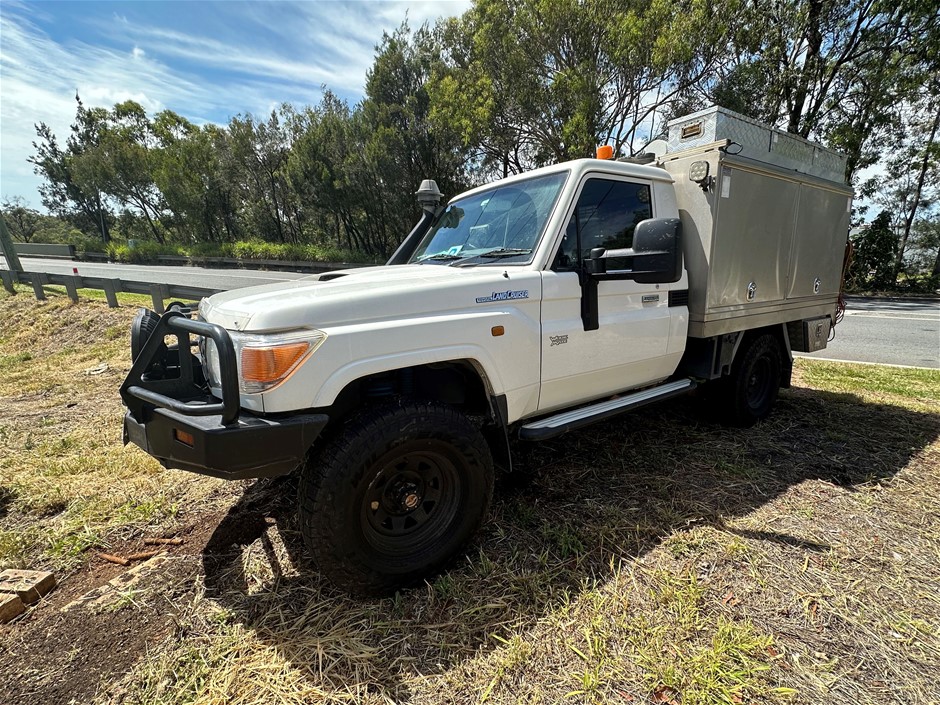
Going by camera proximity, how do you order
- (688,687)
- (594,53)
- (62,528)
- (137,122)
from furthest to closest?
(137,122), (594,53), (62,528), (688,687)

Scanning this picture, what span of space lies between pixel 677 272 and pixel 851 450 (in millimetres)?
2611

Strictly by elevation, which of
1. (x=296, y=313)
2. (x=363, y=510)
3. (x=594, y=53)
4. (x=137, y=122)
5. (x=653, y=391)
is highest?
(x=137, y=122)

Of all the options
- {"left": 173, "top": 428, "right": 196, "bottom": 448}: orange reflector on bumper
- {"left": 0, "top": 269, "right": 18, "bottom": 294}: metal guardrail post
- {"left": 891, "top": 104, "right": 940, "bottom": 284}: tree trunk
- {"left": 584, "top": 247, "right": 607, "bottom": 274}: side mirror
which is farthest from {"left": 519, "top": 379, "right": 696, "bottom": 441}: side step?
{"left": 891, "top": 104, "right": 940, "bottom": 284}: tree trunk

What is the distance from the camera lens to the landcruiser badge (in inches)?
94.0

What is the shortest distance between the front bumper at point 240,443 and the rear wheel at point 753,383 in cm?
362

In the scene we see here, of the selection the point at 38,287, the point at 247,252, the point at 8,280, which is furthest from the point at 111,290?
the point at 247,252

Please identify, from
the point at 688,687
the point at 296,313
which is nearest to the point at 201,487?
the point at 296,313

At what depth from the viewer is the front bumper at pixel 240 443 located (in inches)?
71.8

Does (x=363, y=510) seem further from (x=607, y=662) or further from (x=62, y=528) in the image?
(x=62, y=528)

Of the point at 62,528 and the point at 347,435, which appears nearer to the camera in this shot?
A: the point at 347,435

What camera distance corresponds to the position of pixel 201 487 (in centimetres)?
324

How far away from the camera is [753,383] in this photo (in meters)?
4.37

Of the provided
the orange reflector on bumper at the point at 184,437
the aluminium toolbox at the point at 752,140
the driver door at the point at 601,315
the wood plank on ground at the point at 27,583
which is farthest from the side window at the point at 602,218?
the wood plank on ground at the point at 27,583

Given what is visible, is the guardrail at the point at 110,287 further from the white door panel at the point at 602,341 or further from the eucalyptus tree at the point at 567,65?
the eucalyptus tree at the point at 567,65
